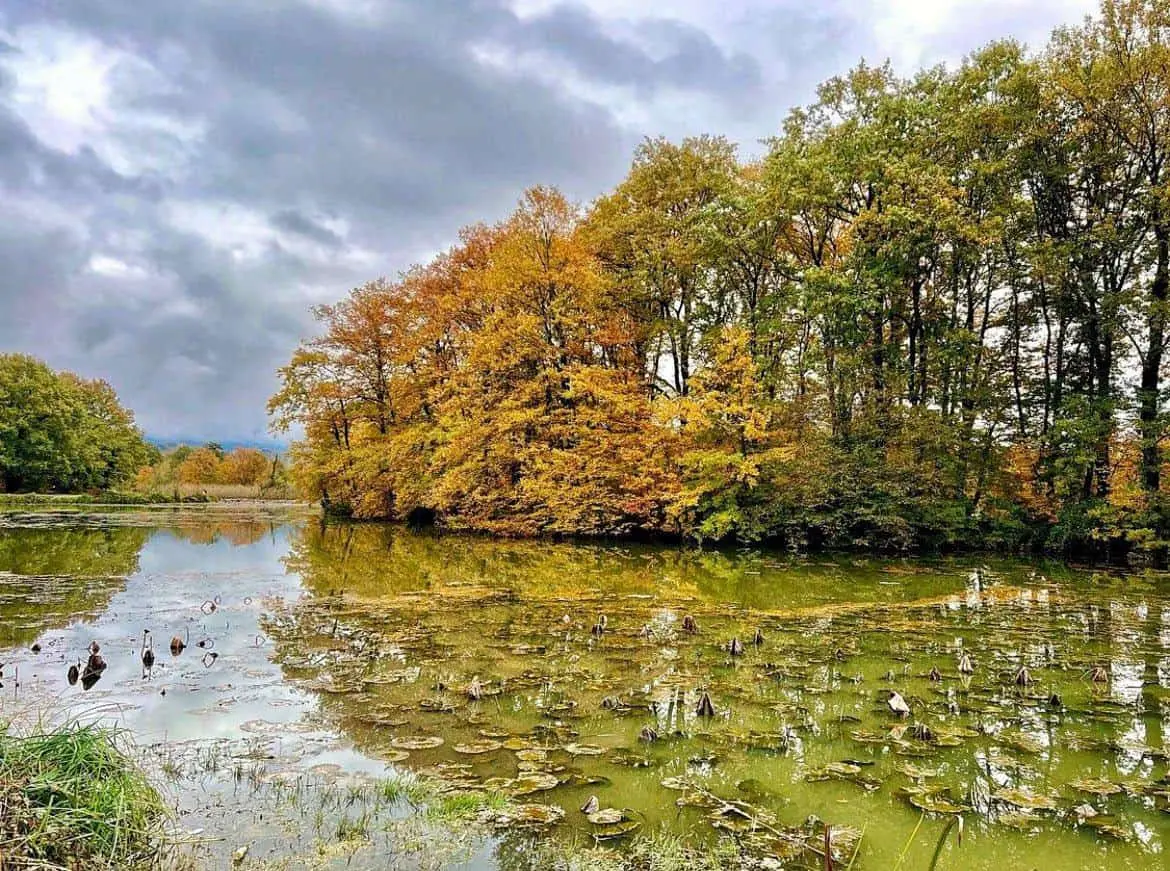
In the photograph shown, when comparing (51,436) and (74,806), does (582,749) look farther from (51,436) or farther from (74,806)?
(51,436)

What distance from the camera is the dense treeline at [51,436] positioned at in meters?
46.4

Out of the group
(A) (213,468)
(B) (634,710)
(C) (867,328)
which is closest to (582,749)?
(B) (634,710)

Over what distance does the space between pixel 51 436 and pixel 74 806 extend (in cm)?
5776

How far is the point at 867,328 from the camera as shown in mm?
19781

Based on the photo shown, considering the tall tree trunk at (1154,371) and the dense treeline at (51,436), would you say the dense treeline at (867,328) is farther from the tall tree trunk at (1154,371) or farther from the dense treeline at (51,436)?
the dense treeline at (51,436)

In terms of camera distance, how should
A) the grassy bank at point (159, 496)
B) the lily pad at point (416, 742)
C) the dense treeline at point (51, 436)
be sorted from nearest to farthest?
the lily pad at point (416, 742), the grassy bank at point (159, 496), the dense treeline at point (51, 436)

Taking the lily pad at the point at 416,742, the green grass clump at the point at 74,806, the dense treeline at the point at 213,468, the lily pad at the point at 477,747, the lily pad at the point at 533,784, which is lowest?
the lily pad at the point at 416,742

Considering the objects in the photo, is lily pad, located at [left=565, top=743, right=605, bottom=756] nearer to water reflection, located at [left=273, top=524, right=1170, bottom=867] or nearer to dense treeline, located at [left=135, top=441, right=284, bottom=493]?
water reflection, located at [left=273, top=524, right=1170, bottom=867]

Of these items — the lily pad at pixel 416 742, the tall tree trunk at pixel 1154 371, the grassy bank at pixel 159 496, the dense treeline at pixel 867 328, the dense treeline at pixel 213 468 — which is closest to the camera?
the lily pad at pixel 416 742

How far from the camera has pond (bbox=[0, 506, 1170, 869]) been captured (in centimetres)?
373

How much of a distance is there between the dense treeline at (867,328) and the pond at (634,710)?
21.5ft

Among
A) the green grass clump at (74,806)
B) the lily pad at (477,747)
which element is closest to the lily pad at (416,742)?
the lily pad at (477,747)

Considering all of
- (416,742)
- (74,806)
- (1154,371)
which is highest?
(1154,371)

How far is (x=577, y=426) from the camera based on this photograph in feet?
73.4
